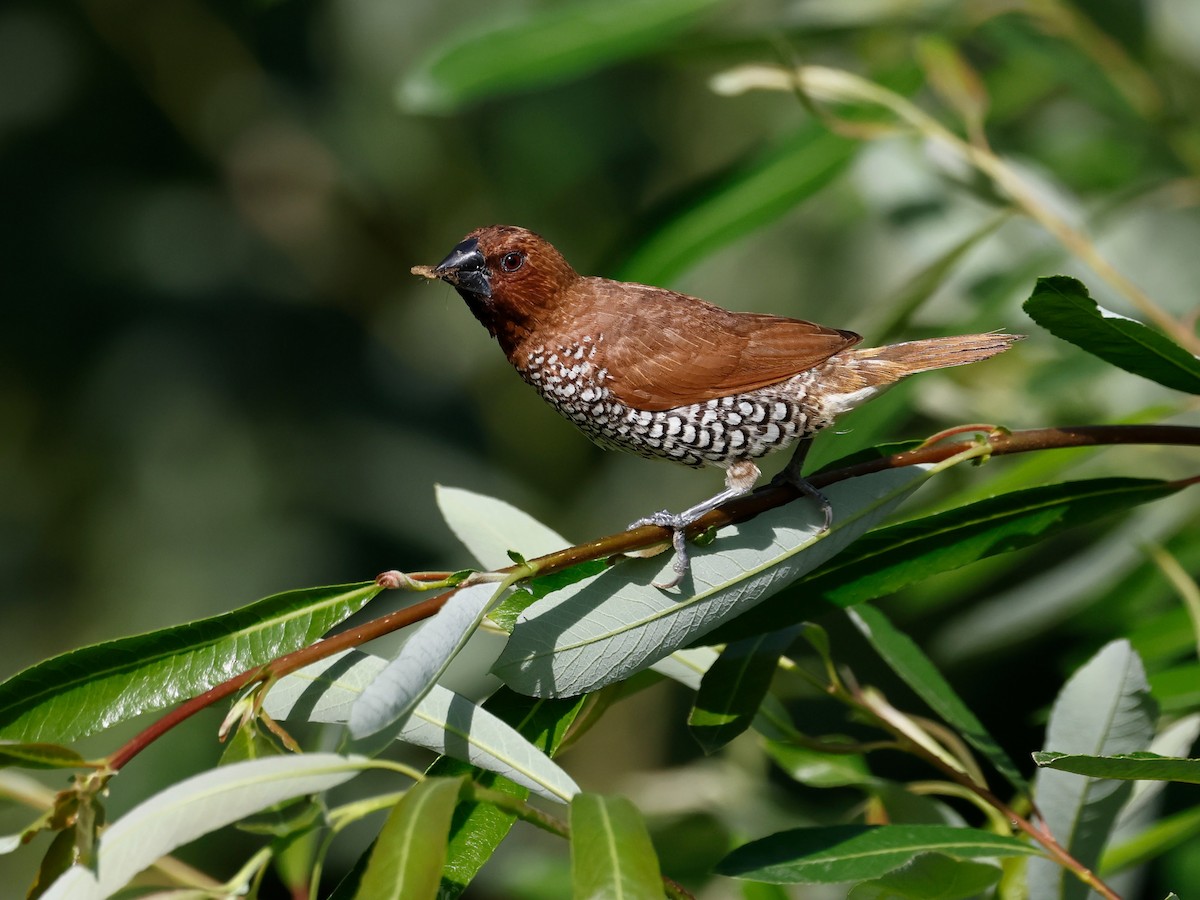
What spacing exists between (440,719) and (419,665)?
0.29 metres

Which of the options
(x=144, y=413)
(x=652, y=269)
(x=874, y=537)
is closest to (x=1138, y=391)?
(x=652, y=269)

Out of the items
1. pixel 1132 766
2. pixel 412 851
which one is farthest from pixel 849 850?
pixel 412 851

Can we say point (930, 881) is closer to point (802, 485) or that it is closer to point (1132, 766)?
point (1132, 766)

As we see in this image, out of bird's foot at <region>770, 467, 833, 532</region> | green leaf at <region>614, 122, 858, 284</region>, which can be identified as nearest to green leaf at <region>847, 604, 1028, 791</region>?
bird's foot at <region>770, 467, 833, 532</region>

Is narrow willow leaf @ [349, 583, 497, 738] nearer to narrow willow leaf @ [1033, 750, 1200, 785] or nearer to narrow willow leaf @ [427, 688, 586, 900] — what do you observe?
narrow willow leaf @ [427, 688, 586, 900]

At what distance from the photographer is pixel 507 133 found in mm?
6418

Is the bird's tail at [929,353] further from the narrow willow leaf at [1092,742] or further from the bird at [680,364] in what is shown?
the narrow willow leaf at [1092,742]

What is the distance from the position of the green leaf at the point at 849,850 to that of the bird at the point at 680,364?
2.51ft

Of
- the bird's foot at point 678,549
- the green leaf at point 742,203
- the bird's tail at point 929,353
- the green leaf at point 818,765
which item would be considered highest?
the green leaf at point 742,203

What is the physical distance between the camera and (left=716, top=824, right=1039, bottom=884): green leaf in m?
1.91

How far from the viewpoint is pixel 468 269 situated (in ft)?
8.70

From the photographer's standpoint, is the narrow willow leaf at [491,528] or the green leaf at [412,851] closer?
the green leaf at [412,851]

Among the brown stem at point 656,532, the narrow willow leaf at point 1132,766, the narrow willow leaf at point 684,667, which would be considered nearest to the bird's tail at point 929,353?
the brown stem at point 656,532

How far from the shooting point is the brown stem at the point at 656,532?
1.67 metres
